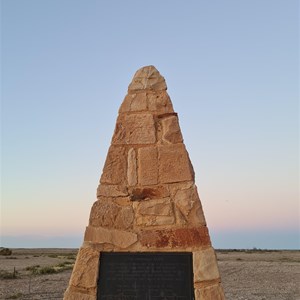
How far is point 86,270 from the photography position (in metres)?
4.77

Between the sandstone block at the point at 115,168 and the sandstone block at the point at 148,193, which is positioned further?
the sandstone block at the point at 115,168

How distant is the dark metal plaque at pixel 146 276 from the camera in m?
4.60

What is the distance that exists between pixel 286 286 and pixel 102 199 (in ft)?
43.7

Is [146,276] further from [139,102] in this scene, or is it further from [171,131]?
[139,102]

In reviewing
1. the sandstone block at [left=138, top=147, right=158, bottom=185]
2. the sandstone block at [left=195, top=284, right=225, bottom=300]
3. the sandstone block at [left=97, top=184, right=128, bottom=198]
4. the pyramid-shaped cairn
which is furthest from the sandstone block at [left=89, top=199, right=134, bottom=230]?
the sandstone block at [left=195, top=284, right=225, bottom=300]

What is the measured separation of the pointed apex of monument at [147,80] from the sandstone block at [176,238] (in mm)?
1852

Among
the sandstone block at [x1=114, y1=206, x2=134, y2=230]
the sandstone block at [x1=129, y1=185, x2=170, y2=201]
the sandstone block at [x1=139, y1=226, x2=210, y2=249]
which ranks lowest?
the sandstone block at [x1=139, y1=226, x2=210, y2=249]

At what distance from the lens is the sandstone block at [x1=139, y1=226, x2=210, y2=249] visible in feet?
15.5

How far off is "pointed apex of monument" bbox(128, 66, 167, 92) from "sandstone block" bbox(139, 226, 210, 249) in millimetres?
1852

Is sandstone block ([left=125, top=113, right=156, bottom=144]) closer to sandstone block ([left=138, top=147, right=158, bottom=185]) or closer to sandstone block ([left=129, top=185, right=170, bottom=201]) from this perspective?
sandstone block ([left=138, top=147, right=158, bottom=185])

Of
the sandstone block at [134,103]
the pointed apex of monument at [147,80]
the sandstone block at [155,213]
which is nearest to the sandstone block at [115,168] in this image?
the sandstone block at [155,213]

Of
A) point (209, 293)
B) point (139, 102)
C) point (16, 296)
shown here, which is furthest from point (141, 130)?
point (16, 296)

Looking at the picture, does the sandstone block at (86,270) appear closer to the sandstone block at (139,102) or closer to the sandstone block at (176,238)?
the sandstone block at (176,238)

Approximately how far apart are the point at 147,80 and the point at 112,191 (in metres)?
1.54
